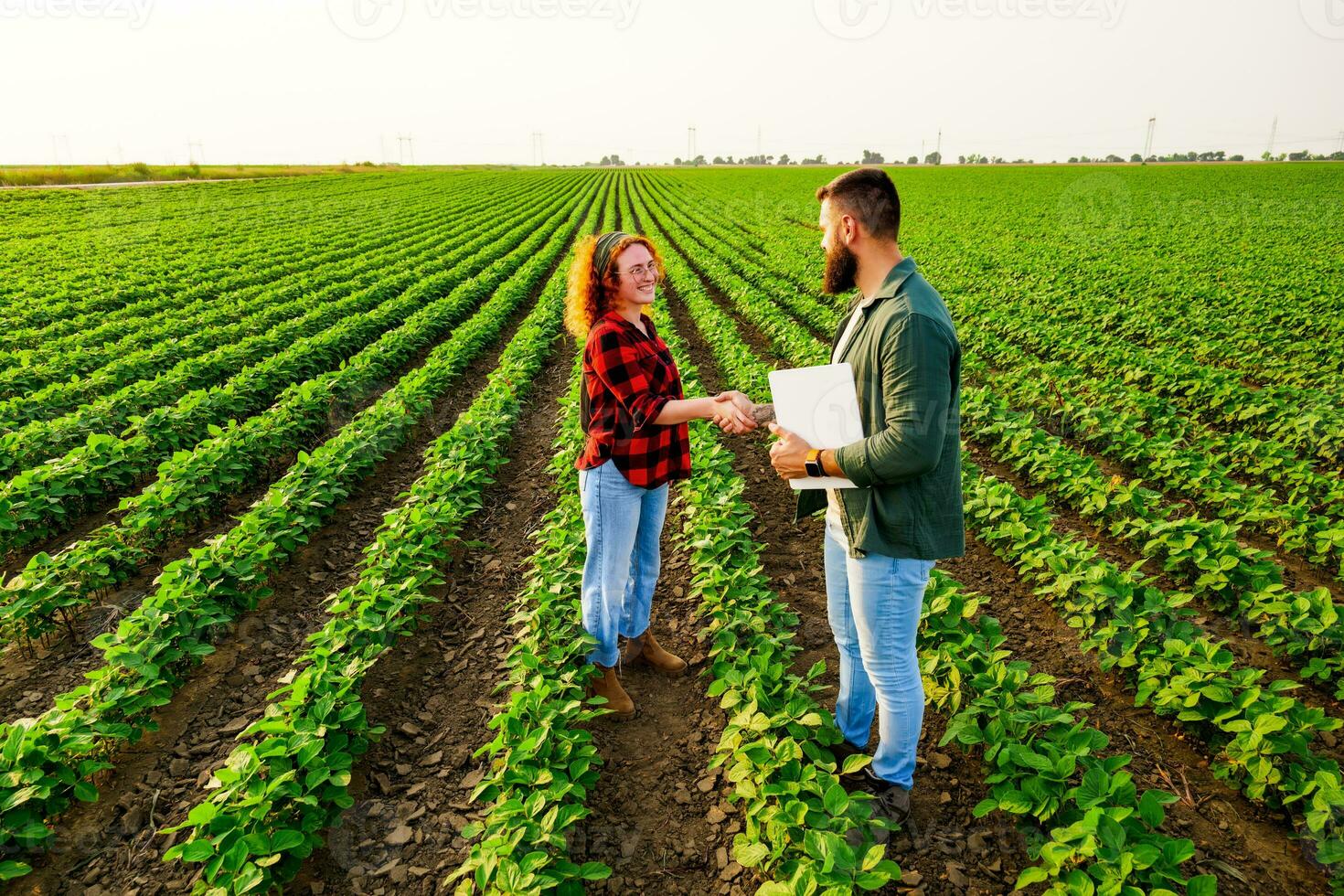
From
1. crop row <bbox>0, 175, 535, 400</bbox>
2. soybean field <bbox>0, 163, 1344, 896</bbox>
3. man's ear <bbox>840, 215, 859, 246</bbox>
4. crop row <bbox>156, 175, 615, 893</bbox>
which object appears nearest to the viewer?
man's ear <bbox>840, 215, 859, 246</bbox>

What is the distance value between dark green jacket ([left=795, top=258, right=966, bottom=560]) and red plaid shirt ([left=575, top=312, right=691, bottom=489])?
2.92ft

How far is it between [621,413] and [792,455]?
0.88 metres

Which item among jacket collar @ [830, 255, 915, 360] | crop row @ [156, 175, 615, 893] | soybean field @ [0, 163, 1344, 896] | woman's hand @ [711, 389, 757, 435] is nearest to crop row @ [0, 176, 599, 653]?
soybean field @ [0, 163, 1344, 896]

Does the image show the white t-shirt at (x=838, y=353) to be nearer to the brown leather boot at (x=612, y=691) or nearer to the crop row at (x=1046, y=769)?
the crop row at (x=1046, y=769)

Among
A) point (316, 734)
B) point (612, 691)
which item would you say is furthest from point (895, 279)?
point (316, 734)

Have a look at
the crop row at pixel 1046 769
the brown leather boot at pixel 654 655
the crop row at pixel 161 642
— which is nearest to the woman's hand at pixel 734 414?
the crop row at pixel 1046 769

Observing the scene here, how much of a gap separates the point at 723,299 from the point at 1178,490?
1016 centimetres

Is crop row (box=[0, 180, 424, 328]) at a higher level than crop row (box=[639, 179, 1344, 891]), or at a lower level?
higher

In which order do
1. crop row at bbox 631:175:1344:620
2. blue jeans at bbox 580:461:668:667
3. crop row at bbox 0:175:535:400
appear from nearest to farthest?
blue jeans at bbox 580:461:668:667 → crop row at bbox 631:175:1344:620 → crop row at bbox 0:175:535:400

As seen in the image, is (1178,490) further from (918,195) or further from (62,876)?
(918,195)

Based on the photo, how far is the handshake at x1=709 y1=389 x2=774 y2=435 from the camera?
8.82ft

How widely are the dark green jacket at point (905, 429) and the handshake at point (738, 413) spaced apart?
51 cm

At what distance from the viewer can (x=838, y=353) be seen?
2408 millimetres

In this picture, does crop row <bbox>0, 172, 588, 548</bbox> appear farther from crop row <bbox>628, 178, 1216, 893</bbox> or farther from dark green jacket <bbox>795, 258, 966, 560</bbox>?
dark green jacket <bbox>795, 258, 966, 560</bbox>
